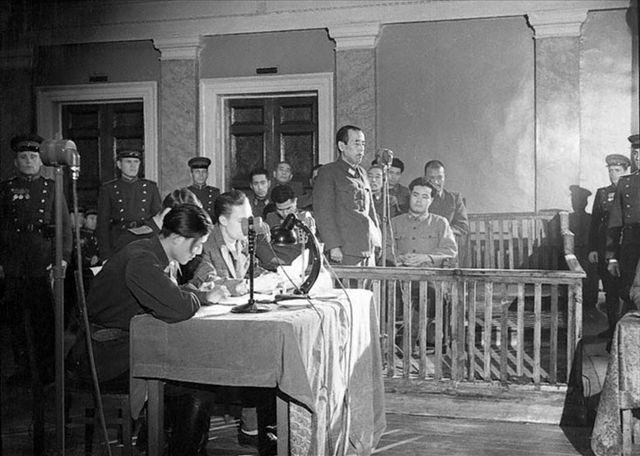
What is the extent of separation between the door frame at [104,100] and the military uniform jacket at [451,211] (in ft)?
11.0

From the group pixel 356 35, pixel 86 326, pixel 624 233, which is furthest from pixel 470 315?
pixel 356 35

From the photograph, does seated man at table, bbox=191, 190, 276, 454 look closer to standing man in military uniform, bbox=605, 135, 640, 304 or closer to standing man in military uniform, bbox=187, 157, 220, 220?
standing man in military uniform, bbox=187, 157, 220, 220

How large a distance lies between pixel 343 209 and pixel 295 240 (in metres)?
2.02

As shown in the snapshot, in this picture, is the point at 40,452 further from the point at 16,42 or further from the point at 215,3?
the point at 16,42

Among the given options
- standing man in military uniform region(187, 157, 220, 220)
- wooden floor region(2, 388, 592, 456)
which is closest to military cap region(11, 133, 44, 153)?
standing man in military uniform region(187, 157, 220, 220)

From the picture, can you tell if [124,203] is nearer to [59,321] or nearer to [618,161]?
[59,321]

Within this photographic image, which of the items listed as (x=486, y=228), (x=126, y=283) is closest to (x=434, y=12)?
(x=486, y=228)

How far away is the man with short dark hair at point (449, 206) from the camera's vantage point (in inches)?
280

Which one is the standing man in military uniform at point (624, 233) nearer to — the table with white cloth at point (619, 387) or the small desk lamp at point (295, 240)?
the table with white cloth at point (619, 387)

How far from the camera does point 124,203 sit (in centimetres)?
682

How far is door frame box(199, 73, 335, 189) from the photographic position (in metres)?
8.04

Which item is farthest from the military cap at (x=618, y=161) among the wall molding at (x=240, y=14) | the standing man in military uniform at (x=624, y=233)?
the wall molding at (x=240, y=14)

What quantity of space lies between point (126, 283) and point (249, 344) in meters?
0.63

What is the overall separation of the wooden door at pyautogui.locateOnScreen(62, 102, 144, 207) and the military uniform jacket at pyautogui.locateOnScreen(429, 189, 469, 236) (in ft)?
12.3
